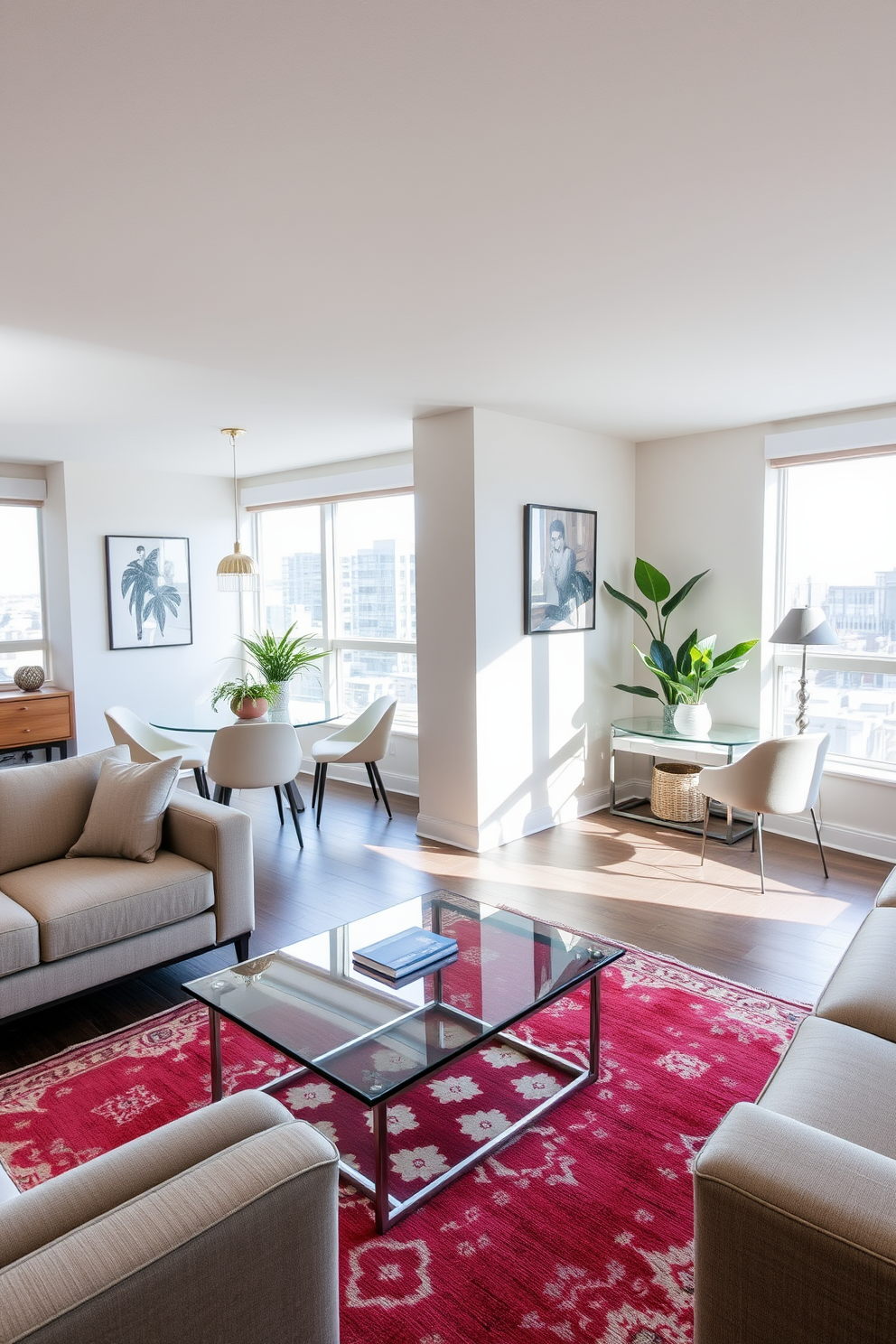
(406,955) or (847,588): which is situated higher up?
(847,588)

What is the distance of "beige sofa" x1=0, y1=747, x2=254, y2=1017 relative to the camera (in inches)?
105

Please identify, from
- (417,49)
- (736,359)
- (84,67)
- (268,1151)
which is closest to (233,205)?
(84,67)

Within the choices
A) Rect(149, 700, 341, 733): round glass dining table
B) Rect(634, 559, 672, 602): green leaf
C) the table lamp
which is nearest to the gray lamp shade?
the table lamp

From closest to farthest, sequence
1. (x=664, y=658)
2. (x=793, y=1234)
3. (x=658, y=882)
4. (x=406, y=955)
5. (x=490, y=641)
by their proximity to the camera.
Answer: (x=793, y=1234), (x=406, y=955), (x=658, y=882), (x=490, y=641), (x=664, y=658)

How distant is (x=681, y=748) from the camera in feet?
16.0

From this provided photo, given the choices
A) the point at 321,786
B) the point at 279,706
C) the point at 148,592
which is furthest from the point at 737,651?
the point at 148,592

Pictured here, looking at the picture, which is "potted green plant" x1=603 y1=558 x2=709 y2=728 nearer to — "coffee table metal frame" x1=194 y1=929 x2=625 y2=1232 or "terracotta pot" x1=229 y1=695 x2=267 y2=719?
"terracotta pot" x1=229 y1=695 x2=267 y2=719

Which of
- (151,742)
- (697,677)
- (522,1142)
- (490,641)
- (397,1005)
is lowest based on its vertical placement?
(522,1142)

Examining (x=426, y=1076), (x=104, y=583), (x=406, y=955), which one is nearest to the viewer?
(x=426, y=1076)

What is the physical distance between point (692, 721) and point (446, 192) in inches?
140

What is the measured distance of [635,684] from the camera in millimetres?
5719

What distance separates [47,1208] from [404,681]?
520 cm

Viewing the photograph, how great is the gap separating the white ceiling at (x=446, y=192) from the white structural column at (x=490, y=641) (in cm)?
76

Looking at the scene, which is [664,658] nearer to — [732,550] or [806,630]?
[732,550]
